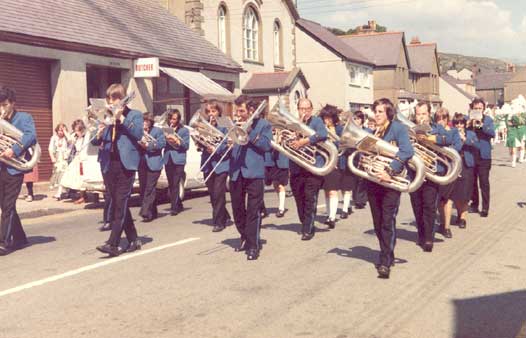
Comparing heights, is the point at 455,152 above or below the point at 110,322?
above

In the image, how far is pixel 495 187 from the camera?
1593 cm

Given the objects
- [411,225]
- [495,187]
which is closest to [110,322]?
[411,225]

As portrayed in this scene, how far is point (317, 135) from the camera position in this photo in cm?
875

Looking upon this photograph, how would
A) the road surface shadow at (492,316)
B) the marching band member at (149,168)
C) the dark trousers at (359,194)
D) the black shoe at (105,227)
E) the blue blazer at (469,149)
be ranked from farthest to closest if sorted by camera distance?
the dark trousers at (359,194)
the marching band member at (149,168)
the black shoe at (105,227)
the blue blazer at (469,149)
the road surface shadow at (492,316)

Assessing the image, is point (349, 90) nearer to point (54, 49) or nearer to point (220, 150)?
point (54, 49)

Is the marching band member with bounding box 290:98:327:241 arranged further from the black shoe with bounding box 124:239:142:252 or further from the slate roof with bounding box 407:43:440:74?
the slate roof with bounding box 407:43:440:74

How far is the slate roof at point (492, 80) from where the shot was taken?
115m

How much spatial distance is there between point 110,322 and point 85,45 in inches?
605

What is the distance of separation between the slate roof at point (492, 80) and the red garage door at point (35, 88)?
10641 centimetres

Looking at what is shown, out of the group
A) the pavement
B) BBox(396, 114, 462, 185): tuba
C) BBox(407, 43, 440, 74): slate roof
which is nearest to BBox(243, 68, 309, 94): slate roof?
the pavement

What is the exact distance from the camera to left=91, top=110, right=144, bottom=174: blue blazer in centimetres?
779

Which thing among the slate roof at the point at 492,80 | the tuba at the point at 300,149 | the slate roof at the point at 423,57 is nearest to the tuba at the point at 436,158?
the tuba at the point at 300,149

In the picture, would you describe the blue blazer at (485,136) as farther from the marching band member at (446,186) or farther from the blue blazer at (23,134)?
the blue blazer at (23,134)

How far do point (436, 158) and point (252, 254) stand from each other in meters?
2.65
